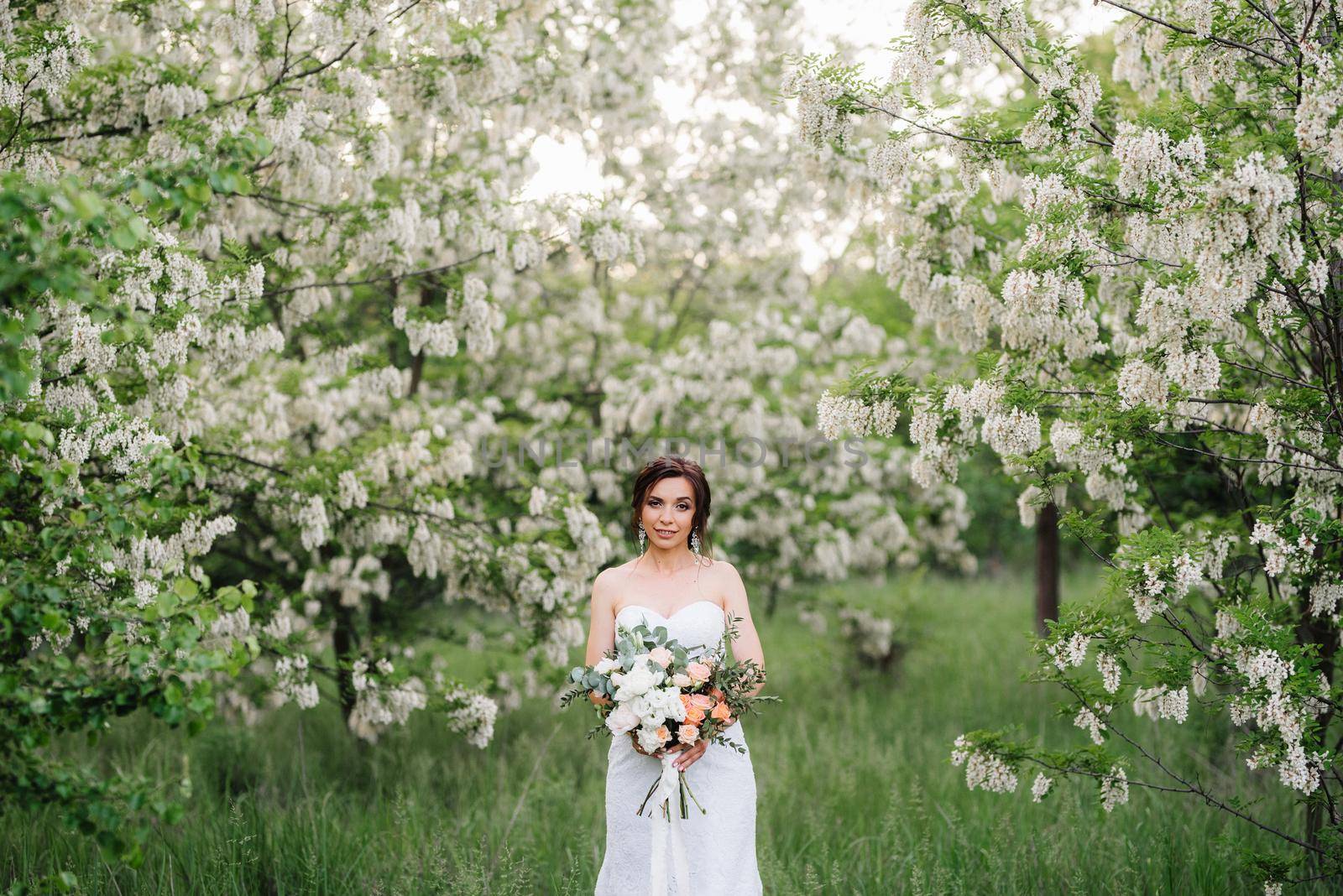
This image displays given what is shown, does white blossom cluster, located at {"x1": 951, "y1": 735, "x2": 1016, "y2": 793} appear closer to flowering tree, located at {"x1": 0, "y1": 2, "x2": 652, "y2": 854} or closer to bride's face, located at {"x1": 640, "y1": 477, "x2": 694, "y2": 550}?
bride's face, located at {"x1": 640, "y1": 477, "x2": 694, "y2": 550}

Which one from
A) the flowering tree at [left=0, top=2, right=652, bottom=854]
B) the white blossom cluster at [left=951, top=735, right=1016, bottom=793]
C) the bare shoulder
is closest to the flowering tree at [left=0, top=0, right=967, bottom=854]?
the flowering tree at [left=0, top=2, right=652, bottom=854]

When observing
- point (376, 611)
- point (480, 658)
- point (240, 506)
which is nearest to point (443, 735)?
point (376, 611)

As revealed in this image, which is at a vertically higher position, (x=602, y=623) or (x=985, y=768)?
(x=602, y=623)

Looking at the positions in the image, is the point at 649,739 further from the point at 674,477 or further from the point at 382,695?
the point at 382,695

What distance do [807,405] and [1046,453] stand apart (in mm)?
5427

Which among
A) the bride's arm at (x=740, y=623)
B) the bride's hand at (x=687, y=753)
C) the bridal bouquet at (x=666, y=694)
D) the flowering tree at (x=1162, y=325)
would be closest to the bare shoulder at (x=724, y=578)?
the bride's arm at (x=740, y=623)

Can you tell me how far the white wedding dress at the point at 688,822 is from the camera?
12.8 ft

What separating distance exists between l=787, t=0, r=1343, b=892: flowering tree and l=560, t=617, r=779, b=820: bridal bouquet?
4.94 feet

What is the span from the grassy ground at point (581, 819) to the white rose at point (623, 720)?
4.79ft

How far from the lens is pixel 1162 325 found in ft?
13.3

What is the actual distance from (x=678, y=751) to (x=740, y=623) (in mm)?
610

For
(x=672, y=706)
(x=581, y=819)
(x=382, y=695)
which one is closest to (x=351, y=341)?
(x=382, y=695)

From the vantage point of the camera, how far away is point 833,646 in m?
11.1

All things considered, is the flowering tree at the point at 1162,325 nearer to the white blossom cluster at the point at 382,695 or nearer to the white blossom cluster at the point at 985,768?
the white blossom cluster at the point at 985,768
